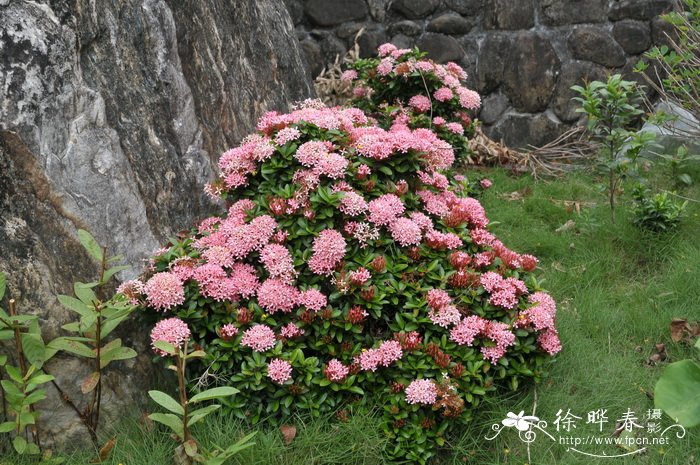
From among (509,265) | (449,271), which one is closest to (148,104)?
(449,271)

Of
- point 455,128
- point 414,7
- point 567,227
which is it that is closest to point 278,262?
point 455,128

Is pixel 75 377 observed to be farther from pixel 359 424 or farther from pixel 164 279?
pixel 359 424

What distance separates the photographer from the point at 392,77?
4.49 m

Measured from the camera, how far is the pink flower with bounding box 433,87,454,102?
4.38 m

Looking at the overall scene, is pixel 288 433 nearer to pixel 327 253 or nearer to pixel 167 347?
pixel 167 347

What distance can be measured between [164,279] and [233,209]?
479 millimetres

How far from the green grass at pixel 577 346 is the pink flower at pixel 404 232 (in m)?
0.64

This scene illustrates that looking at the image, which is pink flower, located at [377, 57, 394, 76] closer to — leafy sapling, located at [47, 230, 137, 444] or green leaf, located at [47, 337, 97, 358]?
leafy sapling, located at [47, 230, 137, 444]

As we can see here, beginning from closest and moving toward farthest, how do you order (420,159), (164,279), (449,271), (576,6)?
(164,279)
(449,271)
(420,159)
(576,6)

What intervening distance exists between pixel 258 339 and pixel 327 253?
0.42 m

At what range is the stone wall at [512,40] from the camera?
5656mm

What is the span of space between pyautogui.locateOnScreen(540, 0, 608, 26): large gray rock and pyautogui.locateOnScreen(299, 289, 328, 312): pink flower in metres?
4.15

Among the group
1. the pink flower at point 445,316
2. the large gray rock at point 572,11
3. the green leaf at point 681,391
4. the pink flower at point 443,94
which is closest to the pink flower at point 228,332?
the pink flower at point 445,316

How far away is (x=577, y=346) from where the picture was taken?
310 cm
